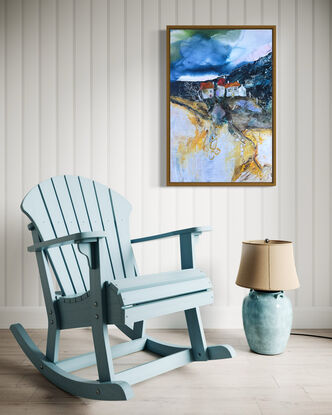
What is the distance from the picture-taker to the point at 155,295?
149 centimetres

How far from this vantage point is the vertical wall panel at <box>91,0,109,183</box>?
2.41m

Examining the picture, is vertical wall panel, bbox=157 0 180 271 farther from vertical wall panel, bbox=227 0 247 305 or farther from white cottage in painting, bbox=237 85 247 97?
white cottage in painting, bbox=237 85 247 97

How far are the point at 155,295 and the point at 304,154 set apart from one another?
148cm

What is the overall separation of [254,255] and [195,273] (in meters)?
0.40

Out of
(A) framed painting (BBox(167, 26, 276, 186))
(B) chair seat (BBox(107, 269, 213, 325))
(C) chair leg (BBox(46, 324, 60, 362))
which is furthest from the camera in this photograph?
(A) framed painting (BBox(167, 26, 276, 186))

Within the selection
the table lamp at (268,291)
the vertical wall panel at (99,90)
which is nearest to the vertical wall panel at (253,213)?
the table lamp at (268,291)

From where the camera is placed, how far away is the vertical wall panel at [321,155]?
2.41 metres

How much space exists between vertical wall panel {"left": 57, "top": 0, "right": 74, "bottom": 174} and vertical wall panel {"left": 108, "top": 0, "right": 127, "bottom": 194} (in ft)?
0.81

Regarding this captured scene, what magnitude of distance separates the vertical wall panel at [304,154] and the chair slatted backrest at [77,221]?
44.8 inches

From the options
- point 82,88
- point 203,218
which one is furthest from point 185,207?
point 82,88

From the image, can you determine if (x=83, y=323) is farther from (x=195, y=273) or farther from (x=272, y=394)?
(x=272, y=394)

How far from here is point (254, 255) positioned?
1.93 meters

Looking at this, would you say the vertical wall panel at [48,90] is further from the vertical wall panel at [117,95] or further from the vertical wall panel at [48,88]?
the vertical wall panel at [117,95]

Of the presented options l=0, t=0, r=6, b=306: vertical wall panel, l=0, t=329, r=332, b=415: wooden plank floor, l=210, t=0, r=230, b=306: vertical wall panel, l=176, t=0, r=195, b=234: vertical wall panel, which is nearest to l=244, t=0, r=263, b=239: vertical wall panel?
l=210, t=0, r=230, b=306: vertical wall panel
